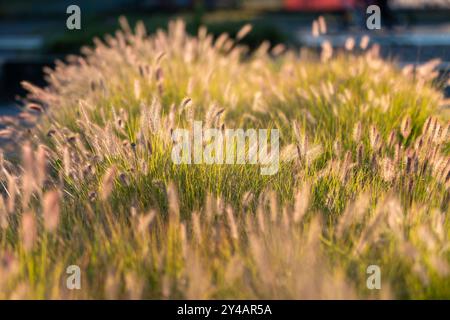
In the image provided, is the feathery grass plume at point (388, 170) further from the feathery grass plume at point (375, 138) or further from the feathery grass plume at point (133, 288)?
the feathery grass plume at point (133, 288)

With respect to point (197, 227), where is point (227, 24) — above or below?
above

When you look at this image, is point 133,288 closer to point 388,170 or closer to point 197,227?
point 197,227

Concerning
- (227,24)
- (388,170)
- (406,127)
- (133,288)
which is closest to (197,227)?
(133,288)

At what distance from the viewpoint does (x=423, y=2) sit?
19.5 m

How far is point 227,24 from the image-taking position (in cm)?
1028

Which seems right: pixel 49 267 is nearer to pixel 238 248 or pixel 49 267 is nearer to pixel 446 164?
pixel 238 248

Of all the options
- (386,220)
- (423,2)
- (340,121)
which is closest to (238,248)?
(386,220)

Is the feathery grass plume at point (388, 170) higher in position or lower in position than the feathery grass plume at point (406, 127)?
lower

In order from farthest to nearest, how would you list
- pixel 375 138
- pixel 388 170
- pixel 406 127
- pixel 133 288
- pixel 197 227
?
pixel 406 127 → pixel 375 138 → pixel 388 170 → pixel 197 227 → pixel 133 288

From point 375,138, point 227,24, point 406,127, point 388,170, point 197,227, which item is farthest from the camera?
point 227,24

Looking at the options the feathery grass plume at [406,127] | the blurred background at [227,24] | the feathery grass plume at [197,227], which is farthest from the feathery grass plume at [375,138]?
the blurred background at [227,24]

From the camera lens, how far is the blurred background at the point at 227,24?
27.0ft

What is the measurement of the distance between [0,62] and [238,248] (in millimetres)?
6486

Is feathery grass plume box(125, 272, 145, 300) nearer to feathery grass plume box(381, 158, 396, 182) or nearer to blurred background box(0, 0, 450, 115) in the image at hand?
feathery grass plume box(381, 158, 396, 182)
